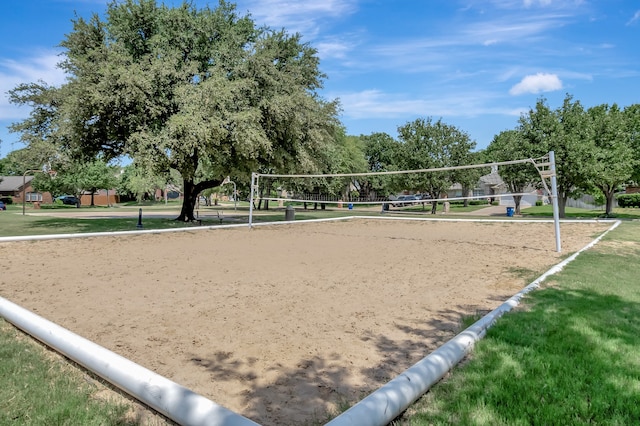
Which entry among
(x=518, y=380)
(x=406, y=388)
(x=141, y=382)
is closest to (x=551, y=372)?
(x=518, y=380)

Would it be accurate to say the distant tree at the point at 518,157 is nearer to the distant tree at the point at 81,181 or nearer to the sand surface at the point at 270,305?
the sand surface at the point at 270,305

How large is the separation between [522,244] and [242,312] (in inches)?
354

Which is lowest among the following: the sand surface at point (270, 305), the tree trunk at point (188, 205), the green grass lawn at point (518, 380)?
the sand surface at point (270, 305)

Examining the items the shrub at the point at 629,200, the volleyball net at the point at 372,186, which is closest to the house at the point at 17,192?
the volleyball net at the point at 372,186

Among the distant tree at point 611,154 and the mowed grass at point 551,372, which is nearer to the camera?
the mowed grass at point 551,372

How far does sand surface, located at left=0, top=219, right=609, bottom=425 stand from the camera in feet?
9.75

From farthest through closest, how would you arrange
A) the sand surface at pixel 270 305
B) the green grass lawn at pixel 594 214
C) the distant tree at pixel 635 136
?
the green grass lawn at pixel 594 214
the distant tree at pixel 635 136
the sand surface at pixel 270 305

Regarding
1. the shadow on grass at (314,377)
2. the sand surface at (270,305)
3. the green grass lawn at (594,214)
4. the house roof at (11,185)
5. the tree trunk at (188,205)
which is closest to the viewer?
the shadow on grass at (314,377)

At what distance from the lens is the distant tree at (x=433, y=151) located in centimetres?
2953

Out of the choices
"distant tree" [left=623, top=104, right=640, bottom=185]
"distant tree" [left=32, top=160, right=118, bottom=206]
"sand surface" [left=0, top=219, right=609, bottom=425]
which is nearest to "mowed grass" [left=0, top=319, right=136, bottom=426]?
"sand surface" [left=0, top=219, right=609, bottom=425]

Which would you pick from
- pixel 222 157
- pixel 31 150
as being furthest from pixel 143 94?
pixel 31 150

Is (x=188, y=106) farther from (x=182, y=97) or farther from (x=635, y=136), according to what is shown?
(x=635, y=136)

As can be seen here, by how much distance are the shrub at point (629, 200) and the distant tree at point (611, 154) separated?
9699 millimetres

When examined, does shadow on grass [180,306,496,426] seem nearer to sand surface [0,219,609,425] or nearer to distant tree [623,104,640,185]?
sand surface [0,219,609,425]
